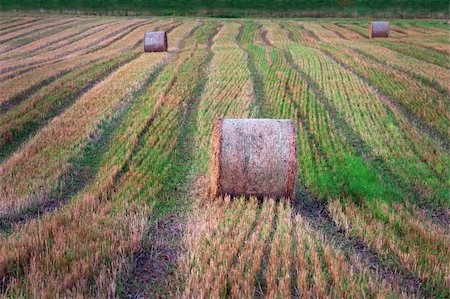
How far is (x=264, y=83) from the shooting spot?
15305 millimetres

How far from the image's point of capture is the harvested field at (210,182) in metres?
4.72

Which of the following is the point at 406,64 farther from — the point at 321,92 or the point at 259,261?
the point at 259,261

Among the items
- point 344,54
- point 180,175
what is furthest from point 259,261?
point 344,54

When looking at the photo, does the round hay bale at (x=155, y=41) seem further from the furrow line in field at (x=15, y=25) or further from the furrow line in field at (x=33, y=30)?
the furrow line in field at (x=15, y=25)

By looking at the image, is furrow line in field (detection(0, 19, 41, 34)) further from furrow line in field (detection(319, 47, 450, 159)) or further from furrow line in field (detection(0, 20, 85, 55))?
furrow line in field (detection(319, 47, 450, 159))

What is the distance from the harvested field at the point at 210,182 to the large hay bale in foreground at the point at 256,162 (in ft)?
0.32

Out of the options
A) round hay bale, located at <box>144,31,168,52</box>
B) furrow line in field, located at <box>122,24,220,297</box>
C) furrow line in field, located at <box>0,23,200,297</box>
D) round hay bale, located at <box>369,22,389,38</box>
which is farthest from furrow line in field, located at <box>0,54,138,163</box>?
round hay bale, located at <box>369,22,389,38</box>

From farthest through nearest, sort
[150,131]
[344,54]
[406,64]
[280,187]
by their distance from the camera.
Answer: [344,54]
[406,64]
[150,131]
[280,187]

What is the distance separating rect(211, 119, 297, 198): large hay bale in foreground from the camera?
6875mm

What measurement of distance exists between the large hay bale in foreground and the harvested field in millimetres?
96

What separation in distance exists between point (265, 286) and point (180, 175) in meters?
4.07

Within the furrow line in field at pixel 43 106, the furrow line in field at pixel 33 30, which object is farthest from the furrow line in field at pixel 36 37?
the furrow line in field at pixel 43 106

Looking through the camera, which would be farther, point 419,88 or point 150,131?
point 419,88

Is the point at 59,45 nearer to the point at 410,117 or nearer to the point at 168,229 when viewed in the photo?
the point at 410,117
